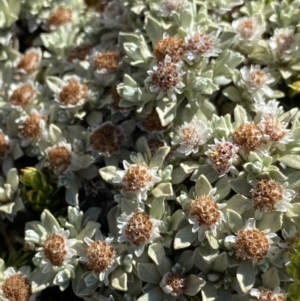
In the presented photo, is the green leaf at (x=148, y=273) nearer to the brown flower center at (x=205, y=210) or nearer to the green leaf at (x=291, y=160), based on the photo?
the brown flower center at (x=205, y=210)

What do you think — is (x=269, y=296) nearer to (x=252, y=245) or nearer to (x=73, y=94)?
(x=252, y=245)

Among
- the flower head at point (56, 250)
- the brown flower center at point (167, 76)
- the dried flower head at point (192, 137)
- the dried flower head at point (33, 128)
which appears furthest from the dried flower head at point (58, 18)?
the flower head at point (56, 250)

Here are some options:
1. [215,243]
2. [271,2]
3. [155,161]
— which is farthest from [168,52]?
[215,243]

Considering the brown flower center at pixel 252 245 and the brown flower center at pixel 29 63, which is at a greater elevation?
the brown flower center at pixel 29 63

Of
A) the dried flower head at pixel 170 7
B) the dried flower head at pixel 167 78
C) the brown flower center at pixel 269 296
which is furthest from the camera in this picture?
the dried flower head at pixel 170 7

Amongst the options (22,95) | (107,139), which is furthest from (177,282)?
(22,95)

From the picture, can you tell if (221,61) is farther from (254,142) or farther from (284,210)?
(284,210)
